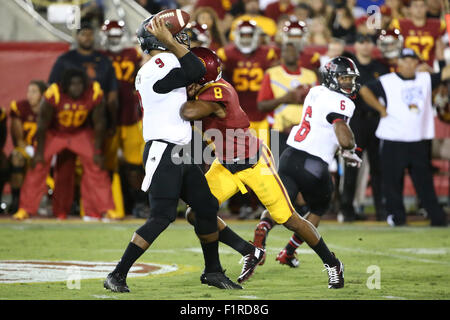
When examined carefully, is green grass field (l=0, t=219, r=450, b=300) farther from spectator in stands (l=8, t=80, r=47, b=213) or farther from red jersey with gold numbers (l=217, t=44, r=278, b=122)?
red jersey with gold numbers (l=217, t=44, r=278, b=122)

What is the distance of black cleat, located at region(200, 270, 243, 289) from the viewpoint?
7.18 metres

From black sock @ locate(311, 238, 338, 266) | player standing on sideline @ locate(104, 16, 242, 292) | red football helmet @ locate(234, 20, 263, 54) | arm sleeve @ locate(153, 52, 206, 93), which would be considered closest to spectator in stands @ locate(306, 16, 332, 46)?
red football helmet @ locate(234, 20, 263, 54)

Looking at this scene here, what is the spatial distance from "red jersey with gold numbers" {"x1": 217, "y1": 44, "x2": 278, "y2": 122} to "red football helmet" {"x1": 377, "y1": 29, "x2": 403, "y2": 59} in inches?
58.4

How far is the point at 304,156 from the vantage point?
813 centimetres

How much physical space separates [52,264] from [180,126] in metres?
2.16

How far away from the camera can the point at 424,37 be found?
1323cm

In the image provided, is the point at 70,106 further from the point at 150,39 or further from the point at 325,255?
the point at 325,255

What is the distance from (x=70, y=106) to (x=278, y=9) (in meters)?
4.69

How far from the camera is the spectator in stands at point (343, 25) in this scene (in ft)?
48.6

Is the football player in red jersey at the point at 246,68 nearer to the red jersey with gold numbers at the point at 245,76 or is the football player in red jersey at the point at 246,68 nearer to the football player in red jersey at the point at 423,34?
the red jersey with gold numbers at the point at 245,76

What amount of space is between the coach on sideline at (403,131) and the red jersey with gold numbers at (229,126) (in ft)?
15.7
